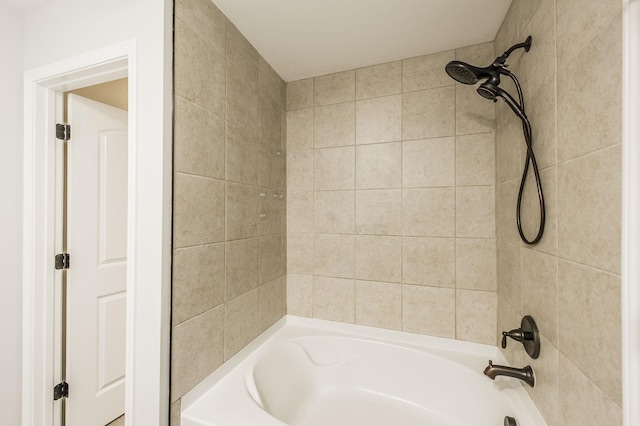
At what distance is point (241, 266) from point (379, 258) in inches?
35.7

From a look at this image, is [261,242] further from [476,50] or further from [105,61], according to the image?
[476,50]

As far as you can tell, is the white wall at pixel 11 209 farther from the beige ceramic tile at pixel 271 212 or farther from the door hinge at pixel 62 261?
the beige ceramic tile at pixel 271 212

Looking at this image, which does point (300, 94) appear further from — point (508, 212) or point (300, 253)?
point (508, 212)

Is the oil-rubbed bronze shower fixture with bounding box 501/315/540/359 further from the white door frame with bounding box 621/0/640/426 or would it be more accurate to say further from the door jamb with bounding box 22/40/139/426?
the door jamb with bounding box 22/40/139/426

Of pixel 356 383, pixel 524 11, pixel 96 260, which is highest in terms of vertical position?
pixel 524 11

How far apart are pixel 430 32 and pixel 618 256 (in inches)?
56.4

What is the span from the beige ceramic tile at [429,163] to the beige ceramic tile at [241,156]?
97 centimetres

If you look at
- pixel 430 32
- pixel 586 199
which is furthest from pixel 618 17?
pixel 430 32

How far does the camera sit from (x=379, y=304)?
70.5 inches

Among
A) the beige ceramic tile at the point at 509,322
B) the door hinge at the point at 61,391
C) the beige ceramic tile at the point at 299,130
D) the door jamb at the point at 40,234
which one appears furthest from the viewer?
the beige ceramic tile at the point at 299,130

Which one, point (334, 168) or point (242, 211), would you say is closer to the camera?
point (242, 211)

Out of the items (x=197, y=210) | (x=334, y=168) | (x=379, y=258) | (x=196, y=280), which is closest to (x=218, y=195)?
(x=197, y=210)

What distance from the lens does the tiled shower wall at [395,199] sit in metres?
1.60

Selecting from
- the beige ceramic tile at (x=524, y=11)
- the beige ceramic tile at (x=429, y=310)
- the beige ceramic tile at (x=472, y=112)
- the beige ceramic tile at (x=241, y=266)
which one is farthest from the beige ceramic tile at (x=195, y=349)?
the beige ceramic tile at (x=524, y=11)
